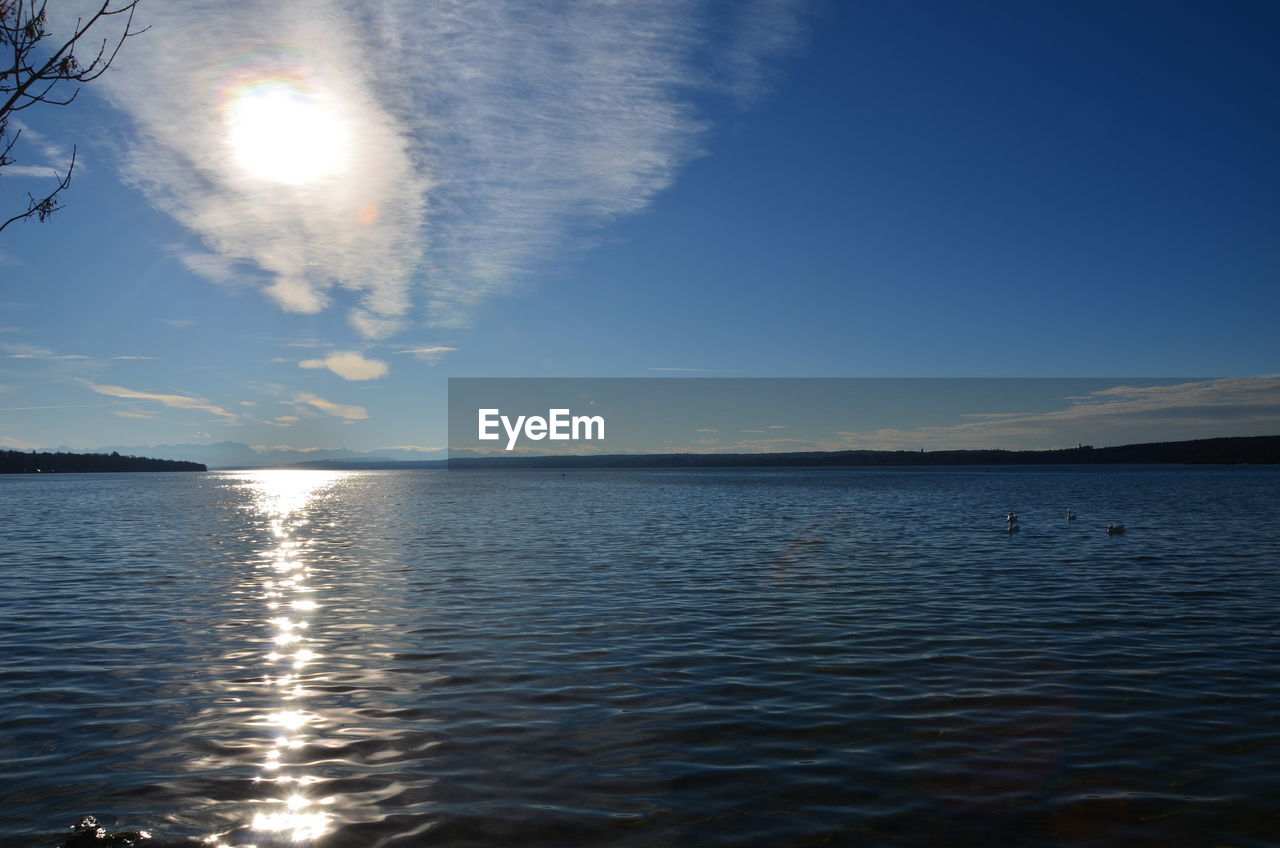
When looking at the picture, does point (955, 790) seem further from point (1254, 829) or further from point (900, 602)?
point (900, 602)

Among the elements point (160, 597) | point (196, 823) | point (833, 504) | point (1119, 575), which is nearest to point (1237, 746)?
point (196, 823)

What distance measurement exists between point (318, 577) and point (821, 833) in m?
23.5

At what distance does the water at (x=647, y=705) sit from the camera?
852cm

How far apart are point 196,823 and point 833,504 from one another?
2666 inches

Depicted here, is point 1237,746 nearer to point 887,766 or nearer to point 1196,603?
point 887,766

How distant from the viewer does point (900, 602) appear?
2161 cm

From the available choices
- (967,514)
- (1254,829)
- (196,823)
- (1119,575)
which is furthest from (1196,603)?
(967,514)

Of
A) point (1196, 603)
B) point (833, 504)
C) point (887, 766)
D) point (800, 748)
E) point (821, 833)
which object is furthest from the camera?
point (833, 504)

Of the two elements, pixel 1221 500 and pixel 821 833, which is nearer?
pixel 821 833

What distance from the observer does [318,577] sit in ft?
91.6

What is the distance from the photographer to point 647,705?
40.9 feet

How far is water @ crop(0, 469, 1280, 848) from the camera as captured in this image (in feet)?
27.9

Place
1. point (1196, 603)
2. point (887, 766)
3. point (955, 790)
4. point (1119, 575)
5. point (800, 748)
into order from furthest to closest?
point (1119, 575) < point (1196, 603) < point (800, 748) < point (887, 766) < point (955, 790)

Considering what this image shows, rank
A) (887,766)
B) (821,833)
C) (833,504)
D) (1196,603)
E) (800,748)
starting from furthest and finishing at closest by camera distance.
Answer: (833,504)
(1196,603)
(800,748)
(887,766)
(821,833)
